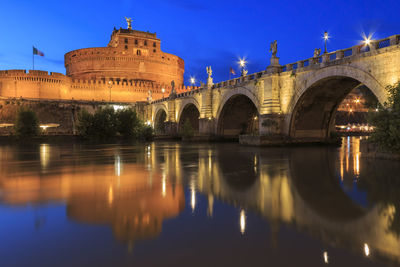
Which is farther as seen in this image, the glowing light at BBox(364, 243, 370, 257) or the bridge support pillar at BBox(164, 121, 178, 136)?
the bridge support pillar at BBox(164, 121, 178, 136)

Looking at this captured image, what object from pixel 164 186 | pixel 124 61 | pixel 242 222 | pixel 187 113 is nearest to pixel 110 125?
pixel 187 113

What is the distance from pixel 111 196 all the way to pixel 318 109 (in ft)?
66.5

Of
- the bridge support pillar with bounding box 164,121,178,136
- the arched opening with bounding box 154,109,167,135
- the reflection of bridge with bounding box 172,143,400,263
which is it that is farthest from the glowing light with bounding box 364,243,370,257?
the arched opening with bounding box 154,109,167,135

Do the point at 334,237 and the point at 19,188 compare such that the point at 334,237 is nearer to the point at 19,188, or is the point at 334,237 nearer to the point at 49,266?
the point at 49,266

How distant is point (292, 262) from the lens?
12.0 ft

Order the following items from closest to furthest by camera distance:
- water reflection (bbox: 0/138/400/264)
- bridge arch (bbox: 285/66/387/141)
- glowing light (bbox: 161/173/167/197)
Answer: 1. water reflection (bbox: 0/138/400/264)
2. glowing light (bbox: 161/173/167/197)
3. bridge arch (bbox: 285/66/387/141)

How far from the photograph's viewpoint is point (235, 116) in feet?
112

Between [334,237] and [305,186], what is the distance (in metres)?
3.77

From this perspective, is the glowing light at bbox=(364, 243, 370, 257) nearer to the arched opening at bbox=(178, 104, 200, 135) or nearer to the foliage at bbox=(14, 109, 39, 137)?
the foliage at bbox=(14, 109, 39, 137)

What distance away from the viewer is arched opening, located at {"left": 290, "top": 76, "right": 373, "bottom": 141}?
21250mm

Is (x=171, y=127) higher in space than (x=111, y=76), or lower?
lower

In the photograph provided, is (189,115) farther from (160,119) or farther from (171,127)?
(160,119)

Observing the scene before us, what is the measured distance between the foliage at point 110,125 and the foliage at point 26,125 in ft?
16.5

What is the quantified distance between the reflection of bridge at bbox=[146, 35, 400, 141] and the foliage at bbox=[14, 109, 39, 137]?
63.6ft
